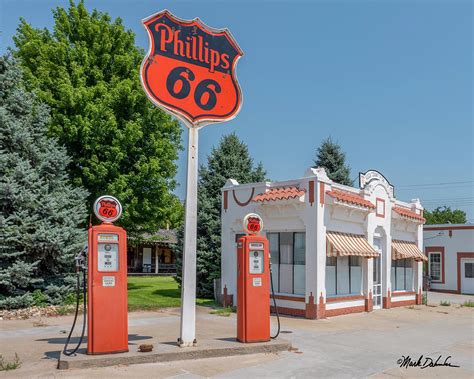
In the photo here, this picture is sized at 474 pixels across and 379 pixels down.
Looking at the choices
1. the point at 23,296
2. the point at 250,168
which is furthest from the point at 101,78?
the point at 23,296

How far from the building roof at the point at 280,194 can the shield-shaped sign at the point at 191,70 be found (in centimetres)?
577

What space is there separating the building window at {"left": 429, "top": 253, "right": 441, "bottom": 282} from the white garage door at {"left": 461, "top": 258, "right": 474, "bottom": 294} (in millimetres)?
1508

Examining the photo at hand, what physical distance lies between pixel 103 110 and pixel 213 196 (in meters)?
6.10

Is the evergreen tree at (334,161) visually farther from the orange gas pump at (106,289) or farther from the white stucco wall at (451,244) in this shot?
the orange gas pump at (106,289)

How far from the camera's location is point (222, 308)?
17.6 metres

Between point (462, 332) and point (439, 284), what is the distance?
64.3 ft

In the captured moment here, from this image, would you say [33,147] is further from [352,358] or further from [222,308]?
[352,358]

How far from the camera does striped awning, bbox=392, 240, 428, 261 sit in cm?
2002

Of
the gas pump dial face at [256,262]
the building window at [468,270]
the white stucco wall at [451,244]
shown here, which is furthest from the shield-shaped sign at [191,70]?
the building window at [468,270]

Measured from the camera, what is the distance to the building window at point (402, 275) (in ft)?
68.2

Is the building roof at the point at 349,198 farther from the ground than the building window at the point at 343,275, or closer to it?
farther from the ground

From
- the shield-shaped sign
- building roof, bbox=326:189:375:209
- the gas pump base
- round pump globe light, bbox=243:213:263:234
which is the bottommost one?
the gas pump base

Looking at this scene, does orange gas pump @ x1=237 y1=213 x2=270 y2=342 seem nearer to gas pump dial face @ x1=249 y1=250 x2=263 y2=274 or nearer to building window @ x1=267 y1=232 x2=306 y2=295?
gas pump dial face @ x1=249 y1=250 x2=263 y2=274

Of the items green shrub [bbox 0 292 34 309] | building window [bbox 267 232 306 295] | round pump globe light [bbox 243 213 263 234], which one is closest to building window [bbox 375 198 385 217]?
building window [bbox 267 232 306 295]
